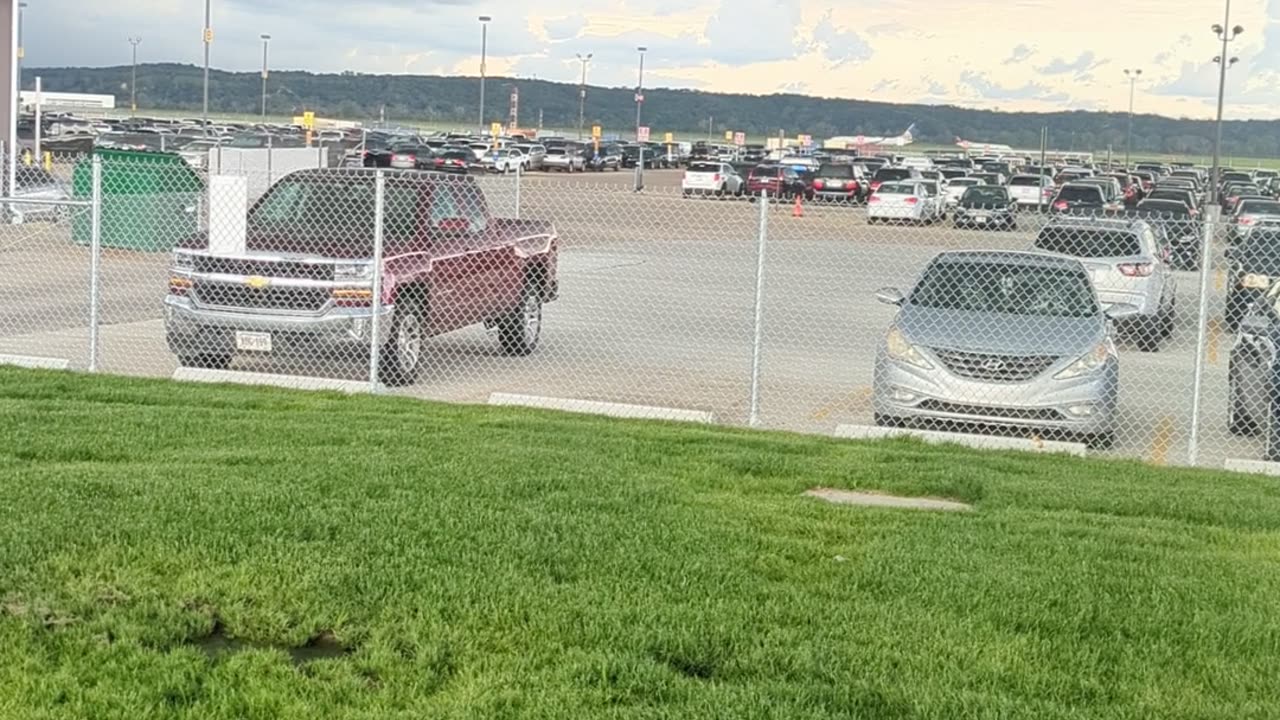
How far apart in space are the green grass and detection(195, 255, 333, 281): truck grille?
12.8ft

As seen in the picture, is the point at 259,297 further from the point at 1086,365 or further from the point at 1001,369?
the point at 1086,365

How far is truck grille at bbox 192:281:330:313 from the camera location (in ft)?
41.7

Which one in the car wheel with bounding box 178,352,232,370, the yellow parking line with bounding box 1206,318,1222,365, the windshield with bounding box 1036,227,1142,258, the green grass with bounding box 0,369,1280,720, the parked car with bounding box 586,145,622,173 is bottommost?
the car wheel with bounding box 178,352,232,370

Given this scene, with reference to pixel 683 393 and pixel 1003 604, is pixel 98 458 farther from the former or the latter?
pixel 683 393

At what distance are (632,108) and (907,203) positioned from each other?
146m

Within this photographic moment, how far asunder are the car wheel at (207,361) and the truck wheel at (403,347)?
1.26 m

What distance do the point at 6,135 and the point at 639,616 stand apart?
32.9 meters

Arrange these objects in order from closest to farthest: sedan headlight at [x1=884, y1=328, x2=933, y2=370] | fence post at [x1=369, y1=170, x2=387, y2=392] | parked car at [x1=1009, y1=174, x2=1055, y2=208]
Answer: sedan headlight at [x1=884, y1=328, x2=933, y2=370]
fence post at [x1=369, y1=170, x2=387, y2=392]
parked car at [x1=1009, y1=174, x2=1055, y2=208]

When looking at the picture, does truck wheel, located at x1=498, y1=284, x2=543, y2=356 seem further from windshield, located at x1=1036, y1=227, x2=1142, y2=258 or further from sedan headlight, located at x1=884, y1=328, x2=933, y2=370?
windshield, located at x1=1036, y1=227, x2=1142, y2=258

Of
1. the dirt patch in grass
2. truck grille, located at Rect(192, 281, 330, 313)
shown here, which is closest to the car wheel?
truck grille, located at Rect(192, 281, 330, 313)

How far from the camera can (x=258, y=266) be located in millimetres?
12797

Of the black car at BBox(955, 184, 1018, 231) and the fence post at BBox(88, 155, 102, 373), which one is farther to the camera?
the black car at BBox(955, 184, 1018, 231)

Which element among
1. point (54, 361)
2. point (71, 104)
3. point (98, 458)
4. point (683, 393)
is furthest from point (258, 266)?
point (71, 104)

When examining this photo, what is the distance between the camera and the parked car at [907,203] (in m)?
44.5
